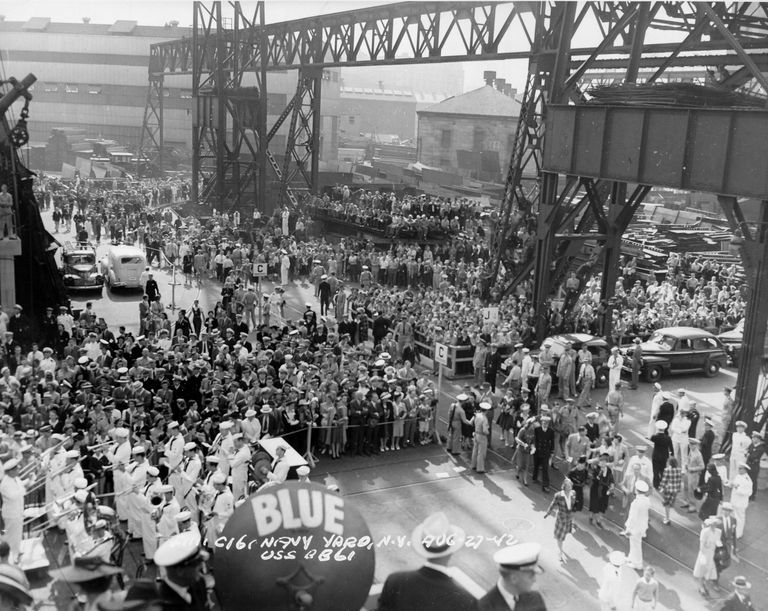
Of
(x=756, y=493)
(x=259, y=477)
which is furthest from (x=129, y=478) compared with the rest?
(x=756, y=493)

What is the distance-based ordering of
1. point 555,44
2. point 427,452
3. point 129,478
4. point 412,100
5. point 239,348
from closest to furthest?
1. point 129,478
2. point 427,452
3. point 239,348
4. point 555,44
5. point 412,100

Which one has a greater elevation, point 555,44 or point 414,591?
point 555,44

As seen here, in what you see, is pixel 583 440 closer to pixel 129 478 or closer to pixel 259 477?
pixel 259 477

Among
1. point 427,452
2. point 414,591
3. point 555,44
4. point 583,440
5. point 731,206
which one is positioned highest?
point 555,44

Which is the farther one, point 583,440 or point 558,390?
point 558,390

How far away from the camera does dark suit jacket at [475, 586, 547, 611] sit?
216 inches

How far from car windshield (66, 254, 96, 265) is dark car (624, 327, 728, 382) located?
69.1 ft

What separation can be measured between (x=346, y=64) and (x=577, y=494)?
29.7 m

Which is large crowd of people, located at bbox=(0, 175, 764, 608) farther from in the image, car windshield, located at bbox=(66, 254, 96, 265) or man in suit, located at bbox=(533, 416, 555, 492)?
car windshield, located at bbox=(66, 254, 96, 265)

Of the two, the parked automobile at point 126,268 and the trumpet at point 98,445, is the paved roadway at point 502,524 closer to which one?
the trumpet at point 98,445

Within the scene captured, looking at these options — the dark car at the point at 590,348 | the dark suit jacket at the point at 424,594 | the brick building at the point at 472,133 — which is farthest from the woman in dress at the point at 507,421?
the brick building at the point at 472,133

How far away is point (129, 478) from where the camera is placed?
1292 cm

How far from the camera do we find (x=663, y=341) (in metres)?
24.5

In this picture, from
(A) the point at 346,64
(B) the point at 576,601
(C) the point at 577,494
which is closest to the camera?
(B) the point at 576,601
